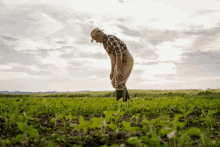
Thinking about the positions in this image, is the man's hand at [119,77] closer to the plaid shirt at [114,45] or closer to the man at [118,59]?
the man at [118,59]

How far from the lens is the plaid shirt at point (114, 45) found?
6283 mm

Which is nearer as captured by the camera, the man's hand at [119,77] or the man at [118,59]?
the man at [118,59]

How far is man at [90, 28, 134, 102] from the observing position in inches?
247

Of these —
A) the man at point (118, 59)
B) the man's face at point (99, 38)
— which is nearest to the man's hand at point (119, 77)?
the man at point (118, 59)

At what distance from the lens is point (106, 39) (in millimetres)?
6715

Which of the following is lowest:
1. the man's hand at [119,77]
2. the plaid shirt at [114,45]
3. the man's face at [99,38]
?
the man's hand at [119,77]

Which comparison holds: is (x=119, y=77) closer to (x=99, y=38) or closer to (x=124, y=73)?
(x=124, y=73)

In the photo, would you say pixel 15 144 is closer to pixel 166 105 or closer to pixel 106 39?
pixel 166 105

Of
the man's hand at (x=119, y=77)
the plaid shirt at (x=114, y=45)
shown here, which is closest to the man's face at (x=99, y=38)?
the plaid shirt at (x=114, y=45)

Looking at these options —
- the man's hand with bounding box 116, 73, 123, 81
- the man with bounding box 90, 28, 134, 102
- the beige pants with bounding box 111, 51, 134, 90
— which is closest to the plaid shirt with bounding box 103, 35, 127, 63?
the man with bounding box 90, 28, 134, 102

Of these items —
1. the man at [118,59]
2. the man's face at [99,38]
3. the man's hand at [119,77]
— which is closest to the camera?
the man at [118,59]

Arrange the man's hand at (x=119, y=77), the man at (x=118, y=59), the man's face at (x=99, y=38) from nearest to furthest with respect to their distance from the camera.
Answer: the man at (x=118, y=59)
the man's hand at (x=119, y=77)
the man's face at (x=99, y=38)

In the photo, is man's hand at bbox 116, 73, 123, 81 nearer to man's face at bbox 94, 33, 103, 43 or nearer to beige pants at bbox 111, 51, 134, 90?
beige pants at bbox 111, 51, 134, 90

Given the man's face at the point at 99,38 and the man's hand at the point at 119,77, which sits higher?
the man's face at the point at 99,38
